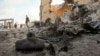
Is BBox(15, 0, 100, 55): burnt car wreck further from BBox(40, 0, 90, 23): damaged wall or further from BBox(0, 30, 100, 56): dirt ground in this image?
BBox(40, 0, 90, 23): damaged wall

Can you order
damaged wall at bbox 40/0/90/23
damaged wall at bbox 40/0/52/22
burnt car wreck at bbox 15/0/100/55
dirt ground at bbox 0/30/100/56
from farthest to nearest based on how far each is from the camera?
damaged wall at bbox 40/0/52/22 → damaged wall at bbox 40/0/90/23 → burnt car wreck at bbox 15/0/100/55 → dirt ground at bbox 0/30/100/56

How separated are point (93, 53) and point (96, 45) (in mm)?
603

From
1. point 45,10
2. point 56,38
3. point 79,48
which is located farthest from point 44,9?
point 79,48

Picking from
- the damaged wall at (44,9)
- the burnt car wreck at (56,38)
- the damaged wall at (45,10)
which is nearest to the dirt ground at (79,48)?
the burnt car wreck at (56,38)

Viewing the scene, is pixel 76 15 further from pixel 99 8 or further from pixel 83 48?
pixel 83 48

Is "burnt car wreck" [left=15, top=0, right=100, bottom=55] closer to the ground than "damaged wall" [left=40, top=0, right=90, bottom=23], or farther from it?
closer to the ground

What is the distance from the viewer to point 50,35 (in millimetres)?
9648

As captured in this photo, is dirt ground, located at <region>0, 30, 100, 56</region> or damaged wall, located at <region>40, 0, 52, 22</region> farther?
damaged wall, located at <region>40, 0, 52, 22</region>

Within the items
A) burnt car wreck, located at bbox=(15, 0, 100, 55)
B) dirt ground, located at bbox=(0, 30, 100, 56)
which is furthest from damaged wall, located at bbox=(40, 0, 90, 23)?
dirt ground, located at bbox=(0, 30, 100, 56)

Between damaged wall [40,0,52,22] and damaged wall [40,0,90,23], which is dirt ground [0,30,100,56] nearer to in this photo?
damaged wall [40,0,90,23]

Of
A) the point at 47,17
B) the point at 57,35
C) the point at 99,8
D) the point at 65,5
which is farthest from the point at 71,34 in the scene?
the point at 47,17

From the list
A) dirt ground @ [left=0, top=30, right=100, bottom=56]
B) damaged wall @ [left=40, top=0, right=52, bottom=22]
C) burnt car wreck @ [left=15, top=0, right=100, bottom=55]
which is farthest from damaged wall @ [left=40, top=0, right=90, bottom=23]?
dirt ground @ [left=0, top=30, right=100, bottom=56]

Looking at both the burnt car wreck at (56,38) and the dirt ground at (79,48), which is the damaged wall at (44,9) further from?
the dirt ground at (79,48)

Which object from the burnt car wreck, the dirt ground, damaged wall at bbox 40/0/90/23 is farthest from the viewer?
damaged wall at bbox 40/0/90/23
